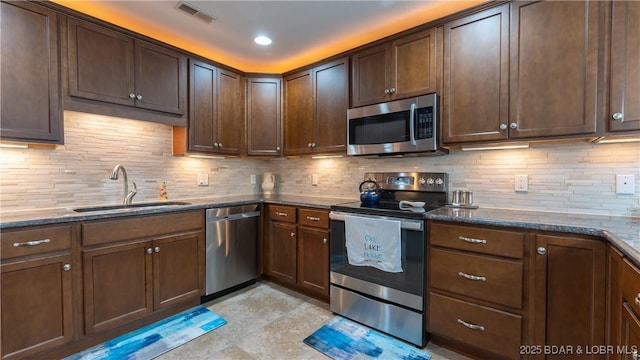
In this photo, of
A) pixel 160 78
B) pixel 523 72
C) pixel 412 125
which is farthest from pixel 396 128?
pixel 160 78

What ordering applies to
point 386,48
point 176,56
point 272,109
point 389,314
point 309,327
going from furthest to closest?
1. point 272,109
2. point 176,56
3. point 386,48
4. point 309,327
5. point 389,314

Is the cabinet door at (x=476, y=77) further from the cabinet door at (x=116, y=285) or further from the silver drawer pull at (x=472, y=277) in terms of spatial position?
the cabinet door at (x=116, y=285)

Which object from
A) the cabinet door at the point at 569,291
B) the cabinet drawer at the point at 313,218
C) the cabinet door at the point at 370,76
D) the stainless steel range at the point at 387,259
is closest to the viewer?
the cabinet door at the point at 569,291

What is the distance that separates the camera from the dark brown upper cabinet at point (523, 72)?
1.62 m

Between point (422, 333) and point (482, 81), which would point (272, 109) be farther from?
point (422, 333)

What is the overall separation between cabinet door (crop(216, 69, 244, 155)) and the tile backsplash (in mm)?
391

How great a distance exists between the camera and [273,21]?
2.34 metres

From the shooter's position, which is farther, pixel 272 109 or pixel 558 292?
pixel 272 109

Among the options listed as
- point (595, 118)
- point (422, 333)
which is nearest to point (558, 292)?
point (422, 333)

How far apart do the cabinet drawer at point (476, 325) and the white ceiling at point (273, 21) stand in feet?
7.13

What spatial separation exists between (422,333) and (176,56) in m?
3.03

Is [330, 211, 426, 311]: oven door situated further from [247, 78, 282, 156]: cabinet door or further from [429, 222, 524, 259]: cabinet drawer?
[247, 78, 282, 156]: cabinet door

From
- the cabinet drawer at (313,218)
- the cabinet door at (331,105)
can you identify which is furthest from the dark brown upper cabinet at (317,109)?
the cabinet drawer at (313,218)

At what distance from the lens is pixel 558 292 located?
4.96ft
